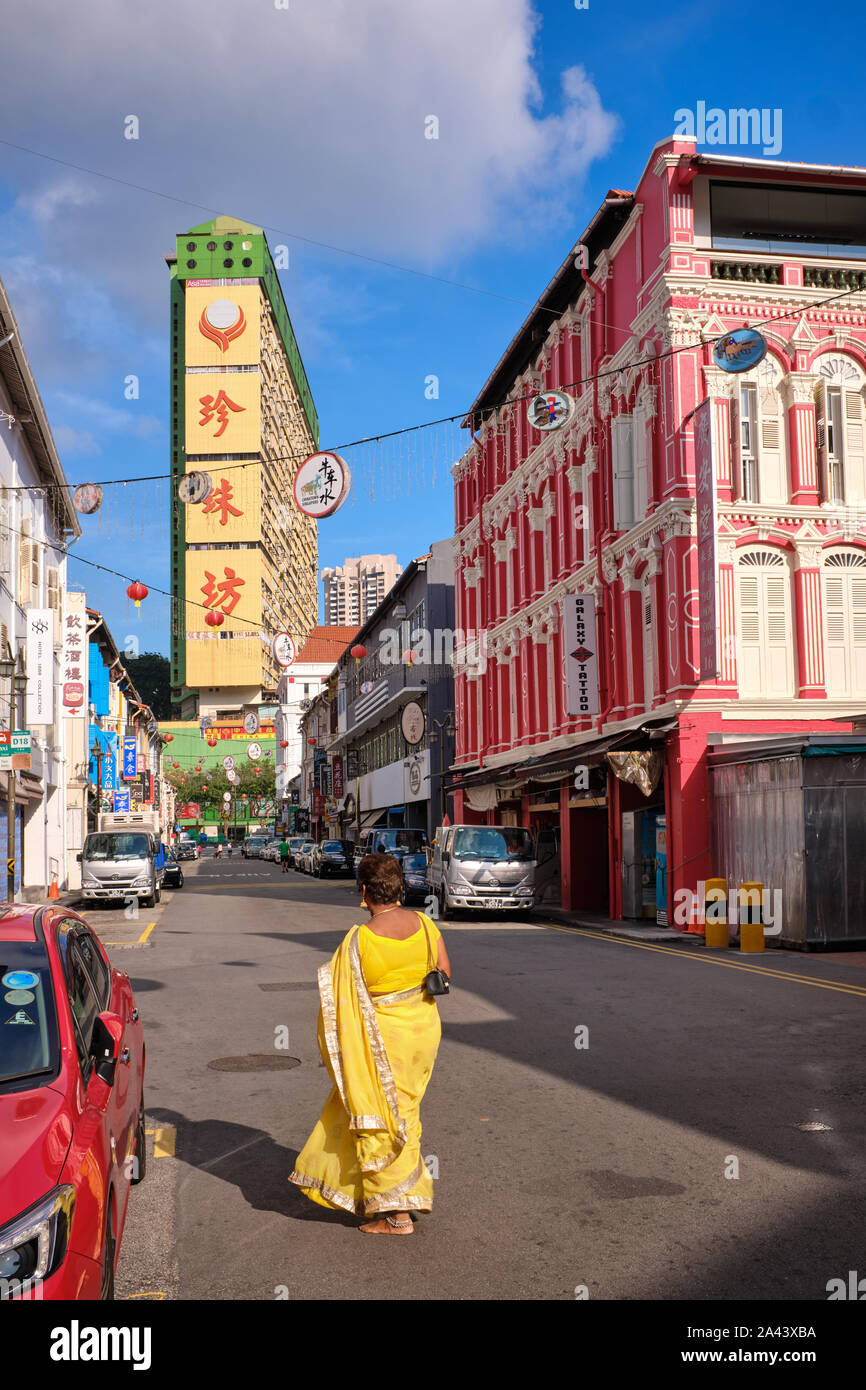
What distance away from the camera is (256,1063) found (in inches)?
388

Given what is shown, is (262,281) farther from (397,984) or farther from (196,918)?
(397,984)

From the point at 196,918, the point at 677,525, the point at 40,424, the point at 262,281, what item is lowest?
the point at 196,918

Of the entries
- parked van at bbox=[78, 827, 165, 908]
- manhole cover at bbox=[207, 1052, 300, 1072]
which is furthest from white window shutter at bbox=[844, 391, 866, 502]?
parked van at bbox=[78, 827, 165, 908]

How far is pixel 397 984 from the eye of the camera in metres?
5.66

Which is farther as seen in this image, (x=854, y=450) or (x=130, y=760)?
(x=130, y=760)

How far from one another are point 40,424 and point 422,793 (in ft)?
81.9

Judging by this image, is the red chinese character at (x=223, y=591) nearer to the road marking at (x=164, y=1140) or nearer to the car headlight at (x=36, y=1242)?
the road marking at (x=164, y=1140)

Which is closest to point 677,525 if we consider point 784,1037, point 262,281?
point 784,1037

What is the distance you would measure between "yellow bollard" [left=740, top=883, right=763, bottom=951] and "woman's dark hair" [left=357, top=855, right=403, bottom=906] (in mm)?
13995

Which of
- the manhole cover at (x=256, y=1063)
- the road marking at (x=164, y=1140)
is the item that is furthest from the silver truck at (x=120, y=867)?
the road marking at (x=164, y=1140)

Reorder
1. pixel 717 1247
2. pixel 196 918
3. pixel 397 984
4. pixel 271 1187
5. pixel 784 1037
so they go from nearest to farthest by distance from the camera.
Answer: pixel 717 1247 < pixel 397 984 < pixel 271 1187 < pixel 784 1037 < pixel 196 918

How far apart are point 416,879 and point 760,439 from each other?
549 inches

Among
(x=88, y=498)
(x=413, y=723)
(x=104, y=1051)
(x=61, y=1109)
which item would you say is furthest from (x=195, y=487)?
(x=413, y=723)

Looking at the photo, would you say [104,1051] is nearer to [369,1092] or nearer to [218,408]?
[369,1092]
